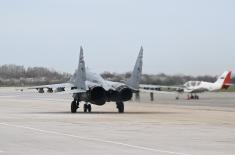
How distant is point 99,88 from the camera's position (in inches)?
1441

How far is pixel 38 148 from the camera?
51.5ft

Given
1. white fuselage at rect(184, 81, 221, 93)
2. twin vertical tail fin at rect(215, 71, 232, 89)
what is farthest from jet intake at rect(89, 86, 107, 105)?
twin vertical tail fin at rect(215, 71, 232, 89)

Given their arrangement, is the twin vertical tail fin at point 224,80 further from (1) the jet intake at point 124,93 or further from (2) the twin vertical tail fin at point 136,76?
(1) the jet intake at point 124,93

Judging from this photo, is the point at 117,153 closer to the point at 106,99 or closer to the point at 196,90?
the point at 106,99

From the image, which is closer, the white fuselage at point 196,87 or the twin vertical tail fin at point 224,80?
the white fuselage at point 196,87

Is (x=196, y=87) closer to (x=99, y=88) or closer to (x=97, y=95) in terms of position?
(x=97, y=95)

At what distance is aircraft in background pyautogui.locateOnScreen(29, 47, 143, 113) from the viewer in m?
36.4

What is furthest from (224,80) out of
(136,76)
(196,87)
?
(136,76)

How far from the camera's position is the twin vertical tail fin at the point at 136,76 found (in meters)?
36.8

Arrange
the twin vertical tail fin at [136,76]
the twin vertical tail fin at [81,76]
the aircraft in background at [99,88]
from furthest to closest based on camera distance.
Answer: the twin vertical tail fin at [81,76]
the twin vertical tail fin at [136,76]
the aircraft in background at [99,88]

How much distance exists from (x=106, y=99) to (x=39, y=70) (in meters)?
82.3

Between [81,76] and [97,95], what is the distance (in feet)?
5.88

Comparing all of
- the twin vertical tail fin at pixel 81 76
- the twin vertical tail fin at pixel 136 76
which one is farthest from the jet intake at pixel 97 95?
the twin vertical tail fin at pixel 136 76

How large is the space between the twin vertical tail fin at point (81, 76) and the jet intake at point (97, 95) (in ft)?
1.71
